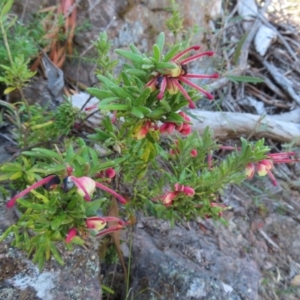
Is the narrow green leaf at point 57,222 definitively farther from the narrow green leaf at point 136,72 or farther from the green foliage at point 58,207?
the narrow green leaf at point 136,72

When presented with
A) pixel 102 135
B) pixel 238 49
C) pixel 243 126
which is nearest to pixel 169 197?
pixel 102 135

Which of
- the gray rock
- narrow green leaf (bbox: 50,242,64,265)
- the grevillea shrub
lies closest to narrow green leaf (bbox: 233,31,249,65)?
the gray rock

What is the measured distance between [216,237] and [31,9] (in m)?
1.54

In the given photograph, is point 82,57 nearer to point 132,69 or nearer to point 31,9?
point 31,9

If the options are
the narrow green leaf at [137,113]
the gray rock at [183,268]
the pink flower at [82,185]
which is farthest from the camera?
the gray rock at [183,268]

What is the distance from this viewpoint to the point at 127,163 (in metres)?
1.48

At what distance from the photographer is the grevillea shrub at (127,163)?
1145 millimetres

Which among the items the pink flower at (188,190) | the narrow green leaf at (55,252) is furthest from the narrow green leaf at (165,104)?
the narrow green leaf at (55,252)

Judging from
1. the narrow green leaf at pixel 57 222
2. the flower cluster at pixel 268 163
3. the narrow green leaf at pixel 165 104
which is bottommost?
the flower cluster at pixel 268 163

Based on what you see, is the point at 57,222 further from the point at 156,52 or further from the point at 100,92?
the point at 156,52

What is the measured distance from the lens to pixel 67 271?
4.92ft

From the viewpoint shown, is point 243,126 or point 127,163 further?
point 243,126

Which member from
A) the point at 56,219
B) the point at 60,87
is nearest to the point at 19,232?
the point at 56,219

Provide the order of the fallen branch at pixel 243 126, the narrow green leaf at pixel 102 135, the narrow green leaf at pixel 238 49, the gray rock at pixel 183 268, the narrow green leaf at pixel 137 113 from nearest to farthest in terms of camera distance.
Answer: the narrow green leaf at pixel 137 113, the narrow green leaf at pixel 102 135, the gray rock at pixel 183 268, the fallen branch at pixel 243 126, the narrow green leaf at pixel 238 49
